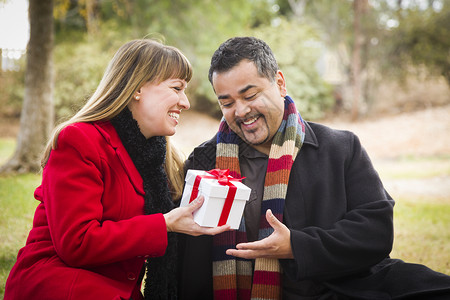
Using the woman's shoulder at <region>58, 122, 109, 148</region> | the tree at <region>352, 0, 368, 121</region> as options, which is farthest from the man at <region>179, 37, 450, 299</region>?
the tree at <region>352, 0, 368, 121</region>

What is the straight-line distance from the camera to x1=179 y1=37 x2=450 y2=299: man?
7.29 ft

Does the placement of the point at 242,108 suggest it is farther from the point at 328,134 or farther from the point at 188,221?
the point at 188,221

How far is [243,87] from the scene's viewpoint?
2.47 metres

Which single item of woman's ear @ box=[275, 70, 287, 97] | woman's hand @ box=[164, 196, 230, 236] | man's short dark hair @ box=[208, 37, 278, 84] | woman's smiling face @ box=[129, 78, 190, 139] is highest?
man's short dark hair @ box=[208, 37, 278, 84]

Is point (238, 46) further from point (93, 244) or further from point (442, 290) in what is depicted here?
point (442, 290)

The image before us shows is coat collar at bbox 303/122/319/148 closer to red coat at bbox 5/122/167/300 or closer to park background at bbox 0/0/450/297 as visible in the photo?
red coat at bbox 5/122/167/300

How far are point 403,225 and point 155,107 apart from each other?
15.0ft

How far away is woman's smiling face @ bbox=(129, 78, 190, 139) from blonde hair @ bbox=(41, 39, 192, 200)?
1.6 inches

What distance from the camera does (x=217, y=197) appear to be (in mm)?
2006

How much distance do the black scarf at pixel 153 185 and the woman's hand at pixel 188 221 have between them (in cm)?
21

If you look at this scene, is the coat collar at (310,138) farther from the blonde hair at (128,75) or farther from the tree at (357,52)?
the tree at (357,52)

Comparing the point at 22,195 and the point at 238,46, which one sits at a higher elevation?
the point at 238,46

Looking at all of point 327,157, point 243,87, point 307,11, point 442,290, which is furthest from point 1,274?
point 307,11

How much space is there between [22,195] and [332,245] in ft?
14.9
